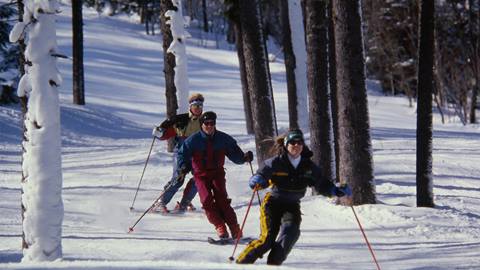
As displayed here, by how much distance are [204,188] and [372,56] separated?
37.9 meters

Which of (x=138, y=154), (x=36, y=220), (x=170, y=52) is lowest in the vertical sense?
(x=138, y=154)

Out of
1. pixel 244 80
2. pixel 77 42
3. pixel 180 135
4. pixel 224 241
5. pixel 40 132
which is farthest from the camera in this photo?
pixel 77 42

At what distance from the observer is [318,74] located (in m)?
11.8

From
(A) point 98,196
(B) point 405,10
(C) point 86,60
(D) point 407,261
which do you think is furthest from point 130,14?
(D) point 407,261

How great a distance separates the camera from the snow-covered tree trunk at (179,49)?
1498cm

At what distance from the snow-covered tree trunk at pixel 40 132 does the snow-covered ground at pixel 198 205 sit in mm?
645

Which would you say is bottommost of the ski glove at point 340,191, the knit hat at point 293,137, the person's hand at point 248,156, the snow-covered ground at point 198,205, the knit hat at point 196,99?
the snow-covered ground at point 198,205

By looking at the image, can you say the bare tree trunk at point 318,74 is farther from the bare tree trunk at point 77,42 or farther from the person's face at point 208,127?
the bare tree trunk at point 77,42

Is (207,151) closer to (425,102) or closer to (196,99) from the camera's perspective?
(196,99)

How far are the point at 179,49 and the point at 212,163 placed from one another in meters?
6.66

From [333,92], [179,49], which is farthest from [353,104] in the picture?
[179,49]

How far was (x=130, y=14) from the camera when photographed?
6894cm

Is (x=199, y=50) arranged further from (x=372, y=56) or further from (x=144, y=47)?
(x=372, y=56)

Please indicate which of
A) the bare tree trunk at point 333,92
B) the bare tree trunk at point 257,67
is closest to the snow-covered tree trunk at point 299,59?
the bare tree trunk at point 333,92
